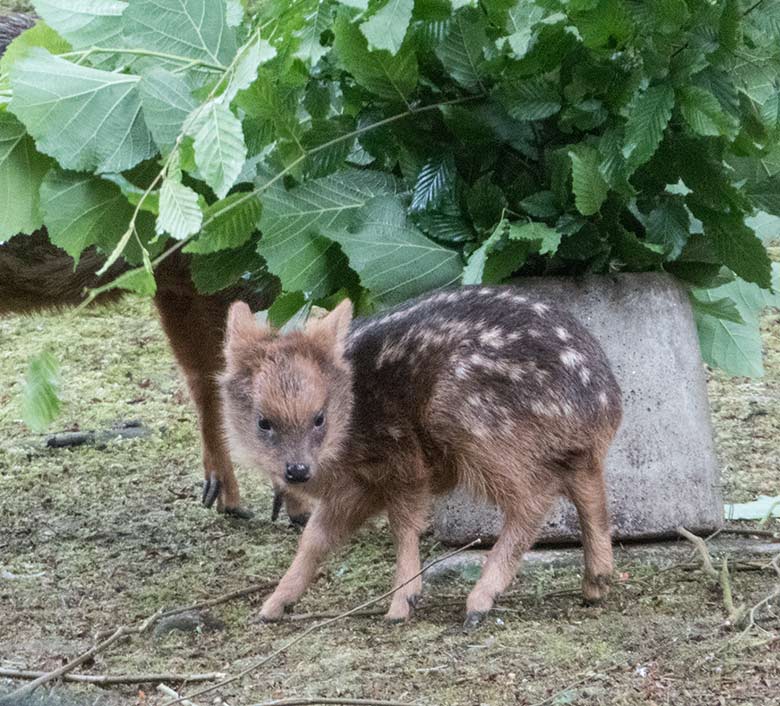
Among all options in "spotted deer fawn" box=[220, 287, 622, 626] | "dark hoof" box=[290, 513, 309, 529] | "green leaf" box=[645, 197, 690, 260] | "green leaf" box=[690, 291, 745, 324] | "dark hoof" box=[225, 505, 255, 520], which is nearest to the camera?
"spotted deer fawn" box=[220, 287, 622, 626]

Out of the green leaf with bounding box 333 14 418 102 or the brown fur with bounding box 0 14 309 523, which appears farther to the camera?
the brown fur with bounding box 0 14 309 523

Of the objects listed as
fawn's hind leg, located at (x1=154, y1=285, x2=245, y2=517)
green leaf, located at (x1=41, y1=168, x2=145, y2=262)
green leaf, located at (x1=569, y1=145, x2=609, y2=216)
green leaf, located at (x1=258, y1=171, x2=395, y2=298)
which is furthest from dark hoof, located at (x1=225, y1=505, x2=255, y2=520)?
green leaf, located at (x1=569, y1=145, x2=609, y2=216)

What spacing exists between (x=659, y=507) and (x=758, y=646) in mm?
1028

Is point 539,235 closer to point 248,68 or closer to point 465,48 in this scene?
point 465,48

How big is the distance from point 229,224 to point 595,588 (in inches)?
53.4

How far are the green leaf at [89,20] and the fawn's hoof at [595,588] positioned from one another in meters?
1.92

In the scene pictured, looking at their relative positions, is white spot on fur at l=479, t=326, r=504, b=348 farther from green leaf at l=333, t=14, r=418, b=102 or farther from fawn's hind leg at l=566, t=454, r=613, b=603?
green leaf at l=333, t=14, r=418, b=102

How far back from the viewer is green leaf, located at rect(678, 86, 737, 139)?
3.59m

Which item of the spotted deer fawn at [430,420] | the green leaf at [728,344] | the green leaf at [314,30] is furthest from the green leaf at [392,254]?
the green leaf at [728,344]

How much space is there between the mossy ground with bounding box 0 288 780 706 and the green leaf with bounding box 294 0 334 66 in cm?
148

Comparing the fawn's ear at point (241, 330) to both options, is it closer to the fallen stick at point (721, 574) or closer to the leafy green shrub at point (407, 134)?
the leafy green shrub at point (407, 134)

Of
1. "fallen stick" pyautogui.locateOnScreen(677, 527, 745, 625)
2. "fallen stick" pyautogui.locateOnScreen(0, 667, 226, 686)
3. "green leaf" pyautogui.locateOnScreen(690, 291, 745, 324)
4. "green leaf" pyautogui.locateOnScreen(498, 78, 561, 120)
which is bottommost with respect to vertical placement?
"fallen stick" pyautogui.locateOnScreen(677, 527, 745, 625)

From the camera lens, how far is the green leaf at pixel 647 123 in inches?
142

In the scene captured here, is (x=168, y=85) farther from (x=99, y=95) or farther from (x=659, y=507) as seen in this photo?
(x=659, y=507)
